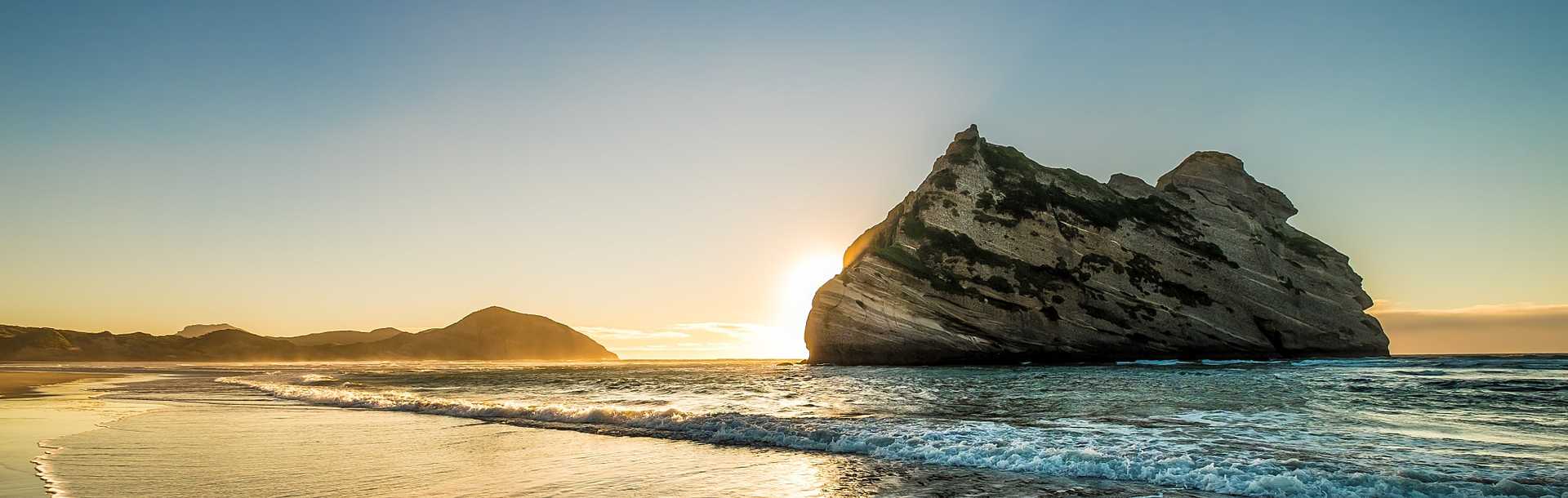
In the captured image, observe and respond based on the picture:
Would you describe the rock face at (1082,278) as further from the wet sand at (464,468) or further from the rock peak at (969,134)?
the wet sand at (464,468)

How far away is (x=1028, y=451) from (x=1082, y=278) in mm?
68156

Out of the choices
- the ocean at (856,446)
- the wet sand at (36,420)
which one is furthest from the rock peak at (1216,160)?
the wet sand at (36,420)

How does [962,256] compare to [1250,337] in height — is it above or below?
above

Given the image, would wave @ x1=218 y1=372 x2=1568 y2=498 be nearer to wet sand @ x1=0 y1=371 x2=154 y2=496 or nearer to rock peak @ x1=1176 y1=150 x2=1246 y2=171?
wet sand @ x1=0 y1=371 x2=154 y2=496

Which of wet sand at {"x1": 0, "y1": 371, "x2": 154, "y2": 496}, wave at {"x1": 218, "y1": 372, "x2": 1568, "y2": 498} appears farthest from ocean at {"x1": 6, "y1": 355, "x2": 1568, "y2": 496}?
wet sand at {"x1": 0, "y1": 371, "x2": 154, "y2": 496}

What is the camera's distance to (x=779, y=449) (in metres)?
15.1

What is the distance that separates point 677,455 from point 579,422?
757cm

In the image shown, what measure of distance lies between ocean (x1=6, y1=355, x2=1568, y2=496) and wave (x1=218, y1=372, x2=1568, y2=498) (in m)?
0.05

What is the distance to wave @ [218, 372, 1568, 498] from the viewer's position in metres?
10.3

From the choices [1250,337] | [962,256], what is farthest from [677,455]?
[1250,337]

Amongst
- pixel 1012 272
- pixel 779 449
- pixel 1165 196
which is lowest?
pixel 779 449

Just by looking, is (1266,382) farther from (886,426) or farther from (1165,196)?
(1165,196)

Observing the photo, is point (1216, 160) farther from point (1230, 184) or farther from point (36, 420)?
point (36, 420)

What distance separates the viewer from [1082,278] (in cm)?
7588
